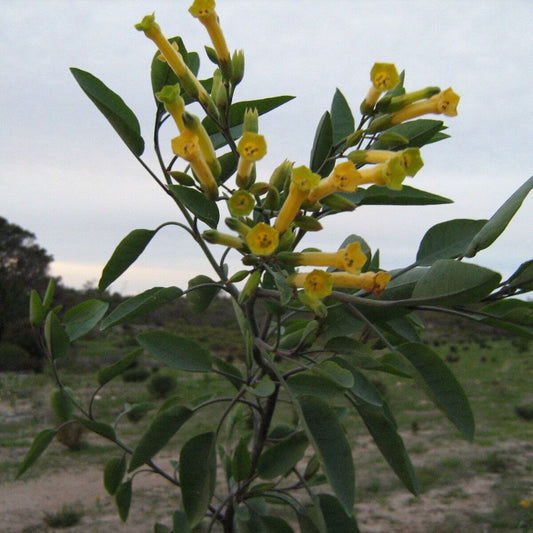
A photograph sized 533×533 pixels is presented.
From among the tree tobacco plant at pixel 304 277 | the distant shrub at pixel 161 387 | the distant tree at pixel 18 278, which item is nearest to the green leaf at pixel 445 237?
the tree tobacco plant at pixel 304 277

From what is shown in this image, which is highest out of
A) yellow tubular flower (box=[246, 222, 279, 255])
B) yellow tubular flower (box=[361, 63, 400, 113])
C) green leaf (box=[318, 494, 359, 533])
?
yellow tubular flower (box=[361, 63, 400, 113])

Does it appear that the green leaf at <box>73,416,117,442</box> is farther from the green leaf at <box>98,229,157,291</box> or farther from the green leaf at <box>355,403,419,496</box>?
the green leaf at <box>355,403,419,496</box>

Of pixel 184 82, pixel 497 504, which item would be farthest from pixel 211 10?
pixel 497 504

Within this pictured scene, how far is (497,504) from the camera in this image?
15.6ft

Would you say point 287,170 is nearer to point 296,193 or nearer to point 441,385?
point 296,193

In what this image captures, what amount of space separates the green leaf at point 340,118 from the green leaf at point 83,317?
68 cm

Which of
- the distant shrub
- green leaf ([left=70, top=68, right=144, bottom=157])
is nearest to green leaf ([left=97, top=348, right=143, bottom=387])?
green leaf ([left=70, top=68, right=144, bottom=157])

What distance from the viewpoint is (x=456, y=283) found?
92cm

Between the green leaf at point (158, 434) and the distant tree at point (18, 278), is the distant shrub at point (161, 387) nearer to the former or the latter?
the distant tree at point (18, 278)

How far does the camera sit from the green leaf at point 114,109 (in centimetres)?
112

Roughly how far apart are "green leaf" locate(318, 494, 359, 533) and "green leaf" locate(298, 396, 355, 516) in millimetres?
407

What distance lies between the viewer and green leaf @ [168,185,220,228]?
1.05m

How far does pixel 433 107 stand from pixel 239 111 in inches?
16.8

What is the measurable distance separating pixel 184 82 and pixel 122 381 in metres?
13.3
